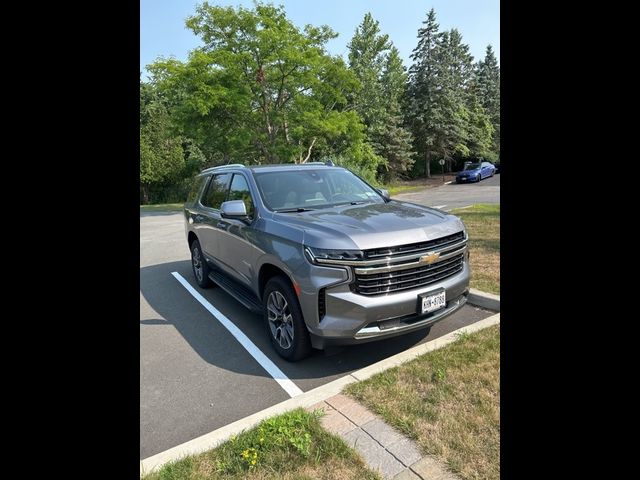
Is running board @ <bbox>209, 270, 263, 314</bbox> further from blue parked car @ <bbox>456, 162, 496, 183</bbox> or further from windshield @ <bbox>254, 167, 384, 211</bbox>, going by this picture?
blue parked car @ <bbox>456, 162, 496, 183</bbox>

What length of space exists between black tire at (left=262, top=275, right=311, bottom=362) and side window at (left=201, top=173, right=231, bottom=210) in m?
1.99

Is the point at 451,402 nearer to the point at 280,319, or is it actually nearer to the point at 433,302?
the point at 433,302

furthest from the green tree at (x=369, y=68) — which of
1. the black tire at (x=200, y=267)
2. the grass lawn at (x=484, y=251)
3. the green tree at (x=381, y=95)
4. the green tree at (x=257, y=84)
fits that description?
the black tire at (x=200, y=267)

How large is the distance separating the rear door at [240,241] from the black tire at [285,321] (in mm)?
441

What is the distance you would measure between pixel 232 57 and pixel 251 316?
14.7 metres

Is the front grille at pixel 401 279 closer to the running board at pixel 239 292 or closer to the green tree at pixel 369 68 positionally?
the running board at pixel 239 292

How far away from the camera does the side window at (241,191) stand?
14.6 ft

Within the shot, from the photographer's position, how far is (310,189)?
183 inches

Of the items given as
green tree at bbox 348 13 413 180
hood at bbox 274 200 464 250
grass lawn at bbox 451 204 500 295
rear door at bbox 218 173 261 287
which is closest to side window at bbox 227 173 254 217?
rear door at bbox 218 173 261 287
